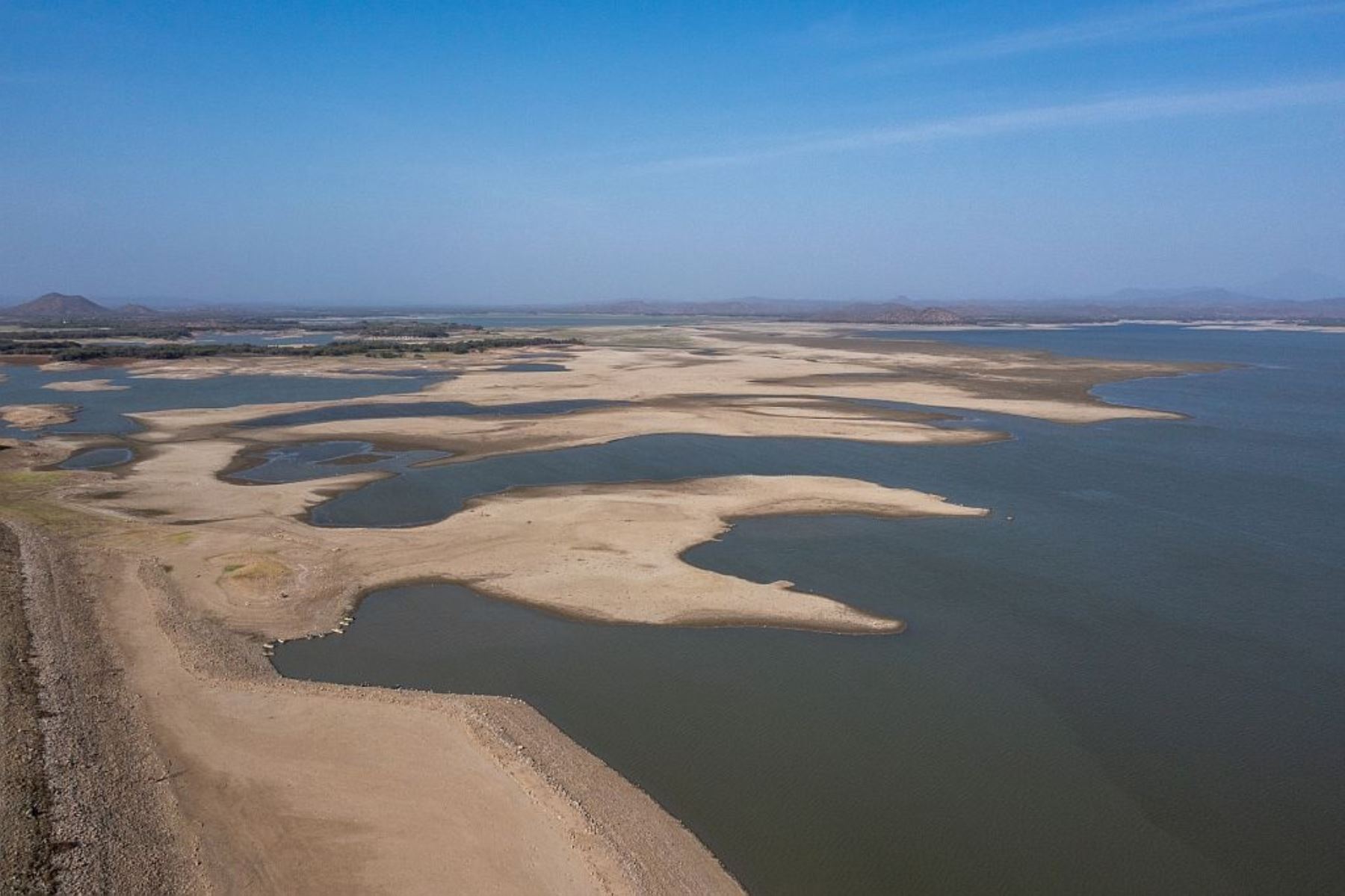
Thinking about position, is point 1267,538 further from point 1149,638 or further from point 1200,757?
point 1200,757

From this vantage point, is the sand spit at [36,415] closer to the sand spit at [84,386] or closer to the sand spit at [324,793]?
the sand spit at [84,386]

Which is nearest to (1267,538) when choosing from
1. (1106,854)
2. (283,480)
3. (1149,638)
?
(1149,638)

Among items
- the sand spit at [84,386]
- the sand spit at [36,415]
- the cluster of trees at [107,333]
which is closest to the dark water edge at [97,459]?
the sand spit at [36,415]

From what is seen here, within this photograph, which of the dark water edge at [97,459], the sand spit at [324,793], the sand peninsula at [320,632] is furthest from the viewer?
the dark water edge at [97,459]

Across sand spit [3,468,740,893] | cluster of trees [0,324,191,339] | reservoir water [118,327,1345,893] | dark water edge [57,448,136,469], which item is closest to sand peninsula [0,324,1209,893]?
sand spit [3,468,740,893]

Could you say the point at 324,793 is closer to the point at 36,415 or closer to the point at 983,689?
the point at 983,689

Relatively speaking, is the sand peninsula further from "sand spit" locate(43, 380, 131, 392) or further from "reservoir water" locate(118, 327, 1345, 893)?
"sand spit" locate(43, 380, 131, 392)
